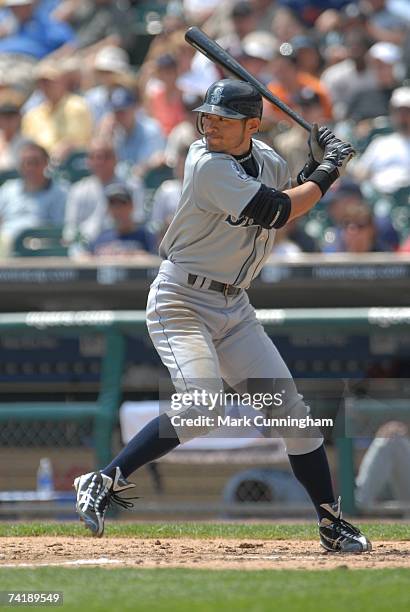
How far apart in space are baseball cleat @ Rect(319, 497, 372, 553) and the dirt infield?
0.06 m

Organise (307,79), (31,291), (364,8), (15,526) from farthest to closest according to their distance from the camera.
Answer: (364,8)
(307,79)
(31,291)
(15,526)

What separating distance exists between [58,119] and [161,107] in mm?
893

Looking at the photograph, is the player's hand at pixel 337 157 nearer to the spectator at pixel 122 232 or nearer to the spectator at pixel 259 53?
the spectator at pixel 122 232

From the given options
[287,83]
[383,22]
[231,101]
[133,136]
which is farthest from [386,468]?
[383,22]

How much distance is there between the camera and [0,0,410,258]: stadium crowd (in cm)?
877

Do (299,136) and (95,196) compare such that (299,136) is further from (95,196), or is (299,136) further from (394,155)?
(95,196)

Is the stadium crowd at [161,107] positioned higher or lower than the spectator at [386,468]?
higher

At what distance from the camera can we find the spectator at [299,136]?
30.4 ft

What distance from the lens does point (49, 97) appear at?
A: 10.9m

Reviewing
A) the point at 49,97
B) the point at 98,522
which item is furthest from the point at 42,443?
the point at 49,97

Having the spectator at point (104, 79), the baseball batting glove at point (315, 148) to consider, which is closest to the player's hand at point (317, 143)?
the baseball batting glove at point (315, 148)

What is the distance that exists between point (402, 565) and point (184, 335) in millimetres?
1155

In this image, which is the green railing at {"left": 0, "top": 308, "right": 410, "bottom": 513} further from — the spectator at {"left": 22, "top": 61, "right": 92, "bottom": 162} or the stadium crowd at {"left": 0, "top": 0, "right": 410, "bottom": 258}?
the spectator at {"left": 22, "top": 61, "right": 92, "bottom": 162}

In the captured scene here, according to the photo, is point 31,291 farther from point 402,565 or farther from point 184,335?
point 402,565
